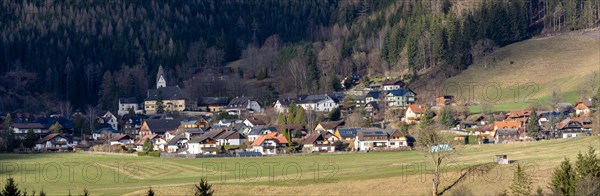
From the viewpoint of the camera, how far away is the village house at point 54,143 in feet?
313

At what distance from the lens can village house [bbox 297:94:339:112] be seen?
107 meters

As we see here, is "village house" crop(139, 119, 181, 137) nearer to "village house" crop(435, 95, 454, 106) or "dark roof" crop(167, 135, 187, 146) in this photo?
"dark roof" crop(167, 135, 187, 146)

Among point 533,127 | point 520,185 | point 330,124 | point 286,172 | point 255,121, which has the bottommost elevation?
point 520,185

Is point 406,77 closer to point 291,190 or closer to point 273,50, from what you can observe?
point 273,50

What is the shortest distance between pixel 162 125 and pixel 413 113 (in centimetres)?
2383

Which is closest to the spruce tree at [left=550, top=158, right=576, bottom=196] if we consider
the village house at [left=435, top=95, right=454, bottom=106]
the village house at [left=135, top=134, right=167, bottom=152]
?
the village house at [left=135, top=134, right=167, bottom=152]

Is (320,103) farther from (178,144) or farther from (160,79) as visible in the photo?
(160,79)

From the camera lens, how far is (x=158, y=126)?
103188 mm

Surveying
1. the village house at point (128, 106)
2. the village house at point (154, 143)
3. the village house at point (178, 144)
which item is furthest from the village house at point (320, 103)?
the village house at point (128, 106)

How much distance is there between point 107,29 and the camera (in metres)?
150

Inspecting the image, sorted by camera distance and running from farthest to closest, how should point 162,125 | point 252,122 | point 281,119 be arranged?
point 162,125
point 252,122
point 281,119

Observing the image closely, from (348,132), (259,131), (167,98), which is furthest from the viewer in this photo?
(167,98)

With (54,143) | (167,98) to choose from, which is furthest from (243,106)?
(54,143)

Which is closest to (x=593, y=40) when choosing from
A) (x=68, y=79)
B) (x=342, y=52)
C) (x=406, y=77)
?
(x=406, y=77)
